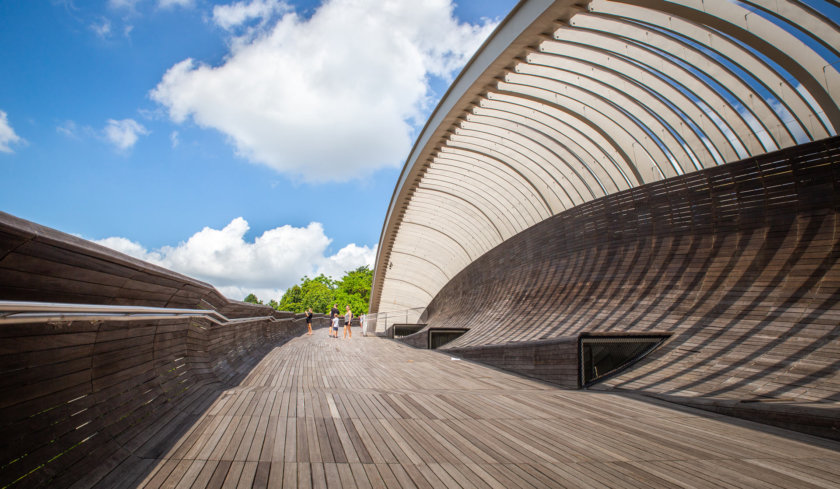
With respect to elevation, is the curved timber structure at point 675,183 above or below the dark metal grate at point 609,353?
above

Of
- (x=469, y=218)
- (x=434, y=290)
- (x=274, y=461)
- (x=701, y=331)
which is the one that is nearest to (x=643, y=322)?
(x=701, y=331)

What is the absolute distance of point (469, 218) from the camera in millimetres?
25469

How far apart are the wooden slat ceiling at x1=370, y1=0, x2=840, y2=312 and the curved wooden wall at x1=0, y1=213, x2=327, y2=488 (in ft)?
31.3

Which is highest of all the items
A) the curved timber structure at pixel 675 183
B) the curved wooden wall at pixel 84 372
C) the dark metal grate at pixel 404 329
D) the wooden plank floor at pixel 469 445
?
the curved timber structure at pixel 675 183

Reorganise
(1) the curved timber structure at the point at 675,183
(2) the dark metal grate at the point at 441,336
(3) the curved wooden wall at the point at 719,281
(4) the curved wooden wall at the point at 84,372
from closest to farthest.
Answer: (4) the curved wooden wall at the point at 84,372 → (3) the curved wooden wall at the point at 719,281 → (1) the curved timber structure at the point at 675,183 → (2) the dark metal grate at the point at 441,336

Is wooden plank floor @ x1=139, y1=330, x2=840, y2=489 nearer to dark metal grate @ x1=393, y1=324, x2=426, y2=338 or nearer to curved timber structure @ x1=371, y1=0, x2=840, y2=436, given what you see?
curved timber structure @ x1=371, y1=0, x2=840, y2=436

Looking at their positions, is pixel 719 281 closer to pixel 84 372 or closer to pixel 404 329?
pixel 84 372

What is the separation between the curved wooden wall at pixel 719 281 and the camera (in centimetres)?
700

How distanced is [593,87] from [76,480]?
43.0 feet

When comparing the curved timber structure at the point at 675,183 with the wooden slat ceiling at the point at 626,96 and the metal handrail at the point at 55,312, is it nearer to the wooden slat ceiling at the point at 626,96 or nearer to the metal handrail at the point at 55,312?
the wooden slat ceiling at the point at 626,96

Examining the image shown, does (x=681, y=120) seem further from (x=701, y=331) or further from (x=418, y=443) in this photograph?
(x=418, y=443)

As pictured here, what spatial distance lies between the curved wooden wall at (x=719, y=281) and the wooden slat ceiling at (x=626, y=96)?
119cm

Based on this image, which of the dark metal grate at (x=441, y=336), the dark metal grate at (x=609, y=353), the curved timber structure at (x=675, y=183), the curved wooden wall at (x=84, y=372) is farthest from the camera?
the dark metal grate at (x=441, y=336)

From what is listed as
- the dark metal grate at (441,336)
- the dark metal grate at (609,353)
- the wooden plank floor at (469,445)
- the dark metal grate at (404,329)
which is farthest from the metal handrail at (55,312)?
the dark metal grate at (404,329)
